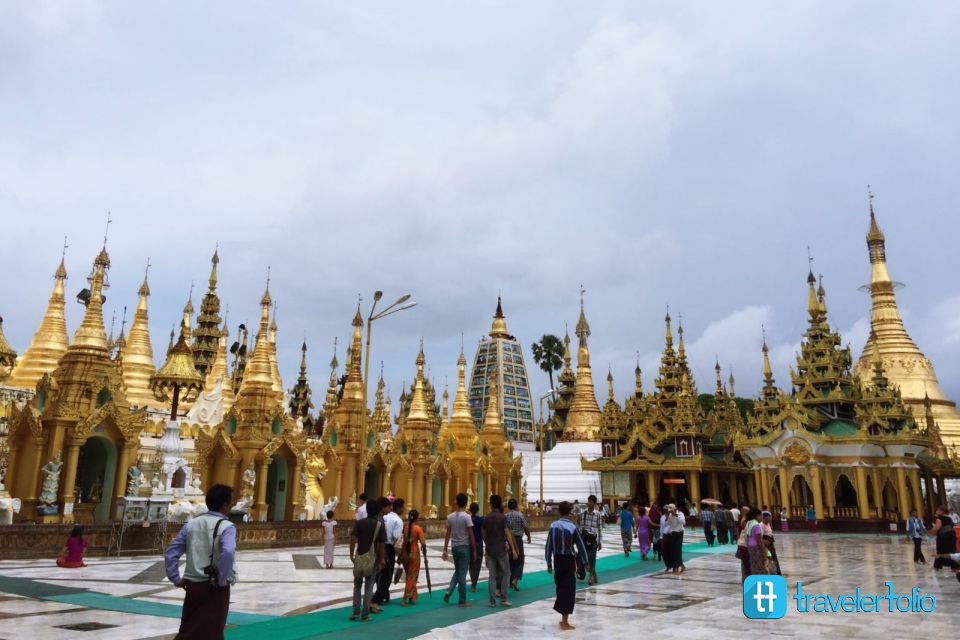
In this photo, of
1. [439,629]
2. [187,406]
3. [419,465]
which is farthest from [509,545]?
[187,406]

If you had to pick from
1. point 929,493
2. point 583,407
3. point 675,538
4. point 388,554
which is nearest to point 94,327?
point 388,554

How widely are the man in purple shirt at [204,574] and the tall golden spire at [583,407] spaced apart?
57.4 metres

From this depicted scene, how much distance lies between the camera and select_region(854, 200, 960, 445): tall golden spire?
50375 mm

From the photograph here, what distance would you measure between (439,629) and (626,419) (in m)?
42.2

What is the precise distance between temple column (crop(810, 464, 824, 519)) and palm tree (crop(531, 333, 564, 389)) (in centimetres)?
5310

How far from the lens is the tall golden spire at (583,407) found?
206 ft

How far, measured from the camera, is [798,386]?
4247cm

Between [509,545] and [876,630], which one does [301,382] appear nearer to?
[509,545]

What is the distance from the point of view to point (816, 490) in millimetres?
36875

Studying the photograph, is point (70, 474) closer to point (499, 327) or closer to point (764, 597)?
point (764, 597)

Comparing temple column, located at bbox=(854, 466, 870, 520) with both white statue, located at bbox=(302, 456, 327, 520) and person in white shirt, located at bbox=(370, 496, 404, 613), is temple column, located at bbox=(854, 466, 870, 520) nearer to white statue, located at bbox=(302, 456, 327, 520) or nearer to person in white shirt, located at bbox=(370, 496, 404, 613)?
white statue, located at bbox=(302, 456, 327, 520)

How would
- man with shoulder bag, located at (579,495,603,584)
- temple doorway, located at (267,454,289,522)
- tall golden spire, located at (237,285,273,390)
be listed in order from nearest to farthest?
man with shoulder bag, located at (579,495,603,584) < temple doorway, located at (267,454,289,522) < tall golden spire, located at (237,285,273,390)

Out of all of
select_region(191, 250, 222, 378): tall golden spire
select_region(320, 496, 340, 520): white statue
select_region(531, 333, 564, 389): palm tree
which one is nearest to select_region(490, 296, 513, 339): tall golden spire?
select_region(531, 333, 564, 389): palm tree

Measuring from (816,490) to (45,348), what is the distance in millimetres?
37550
